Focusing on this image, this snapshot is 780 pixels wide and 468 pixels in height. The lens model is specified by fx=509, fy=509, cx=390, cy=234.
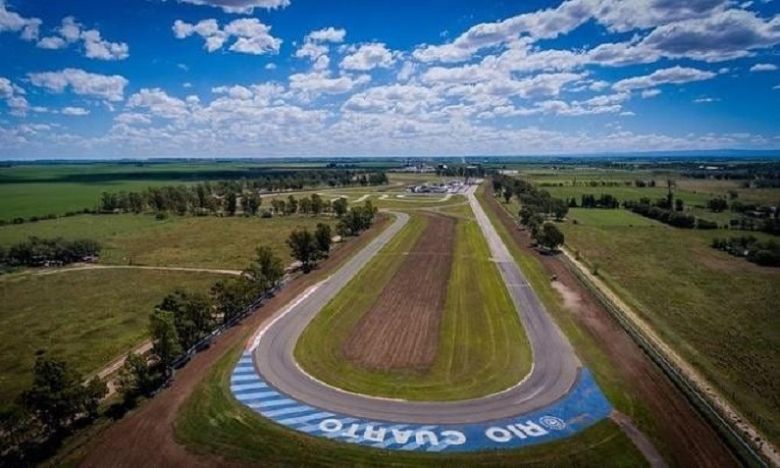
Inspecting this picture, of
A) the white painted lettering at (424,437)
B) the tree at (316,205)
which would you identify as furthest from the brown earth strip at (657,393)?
the tree at (316,205)

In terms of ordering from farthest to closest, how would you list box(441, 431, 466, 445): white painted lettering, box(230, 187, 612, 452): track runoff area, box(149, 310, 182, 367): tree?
box(149, 310, 182, 367): tree, box(230, 187, 612, 452): track runoff area, box(441, 431, 466, 445): white painted lettering

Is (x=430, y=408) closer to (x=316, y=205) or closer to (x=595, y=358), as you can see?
(x=595, y=358)

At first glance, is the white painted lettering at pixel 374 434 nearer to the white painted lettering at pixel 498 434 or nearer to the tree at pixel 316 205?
the white painted lettering at pixel 498 434

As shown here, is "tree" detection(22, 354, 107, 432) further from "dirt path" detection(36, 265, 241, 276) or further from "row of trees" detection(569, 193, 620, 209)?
"row of trees" detection(569, 193, 620, 209)

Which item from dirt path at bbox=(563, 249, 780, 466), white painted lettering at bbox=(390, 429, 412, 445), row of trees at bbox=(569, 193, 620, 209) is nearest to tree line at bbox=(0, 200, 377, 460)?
white painted lettering at bbox=(390, 429, 412, 445)

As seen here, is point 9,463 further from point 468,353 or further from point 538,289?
A: point 538,289
